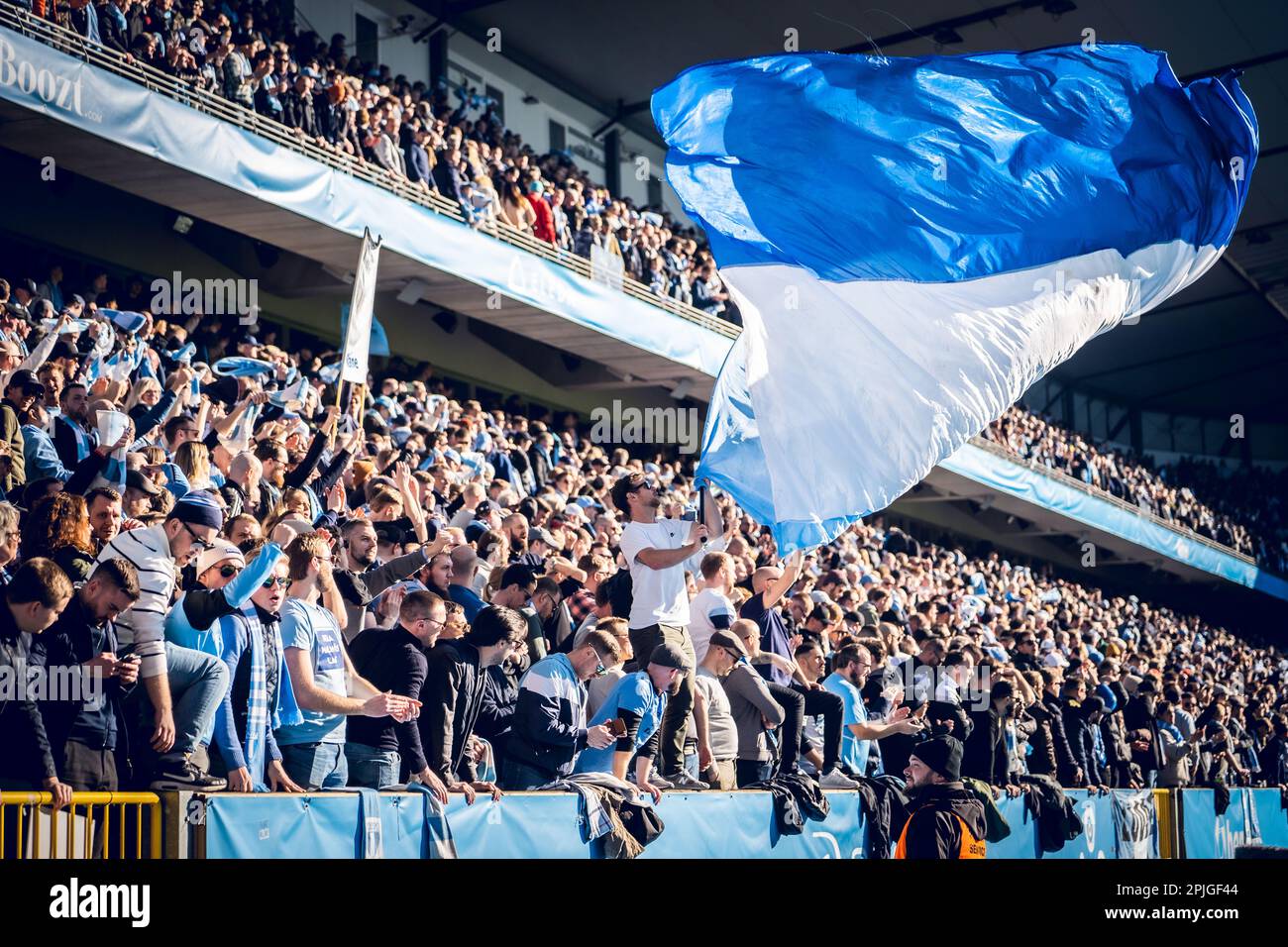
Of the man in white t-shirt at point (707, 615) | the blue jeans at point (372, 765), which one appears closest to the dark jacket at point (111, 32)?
the man in white t-shirt at point (707, 615)

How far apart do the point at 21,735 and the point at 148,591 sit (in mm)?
829

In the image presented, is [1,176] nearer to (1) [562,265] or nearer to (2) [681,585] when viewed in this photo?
(1) [562,265]

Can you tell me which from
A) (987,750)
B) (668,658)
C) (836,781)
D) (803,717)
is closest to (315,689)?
(668,658)

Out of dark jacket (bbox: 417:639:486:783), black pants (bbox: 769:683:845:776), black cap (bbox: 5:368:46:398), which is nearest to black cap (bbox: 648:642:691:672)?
black pants (bbox: 769:683:845:776)

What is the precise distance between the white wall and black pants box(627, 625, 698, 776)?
11581mm

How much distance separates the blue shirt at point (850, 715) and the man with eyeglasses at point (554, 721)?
112 inches

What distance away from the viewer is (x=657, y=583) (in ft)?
28.1

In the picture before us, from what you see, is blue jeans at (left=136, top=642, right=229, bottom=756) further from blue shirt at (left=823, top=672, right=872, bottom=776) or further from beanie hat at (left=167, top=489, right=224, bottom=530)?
blue shirt at (left=823, top=672, right=872, bottom=776)

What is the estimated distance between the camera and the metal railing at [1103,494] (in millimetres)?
29241

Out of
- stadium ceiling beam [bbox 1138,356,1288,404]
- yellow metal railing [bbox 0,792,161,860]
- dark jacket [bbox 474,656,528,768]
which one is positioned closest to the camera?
yellow metal railing [bbox 0,792,161,860]

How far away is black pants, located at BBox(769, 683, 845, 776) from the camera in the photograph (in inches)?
362

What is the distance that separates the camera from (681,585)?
28.3ft

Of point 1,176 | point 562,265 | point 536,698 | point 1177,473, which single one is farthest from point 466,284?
point 1177,473

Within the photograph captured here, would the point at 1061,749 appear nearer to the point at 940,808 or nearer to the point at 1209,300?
the point at 940,808
